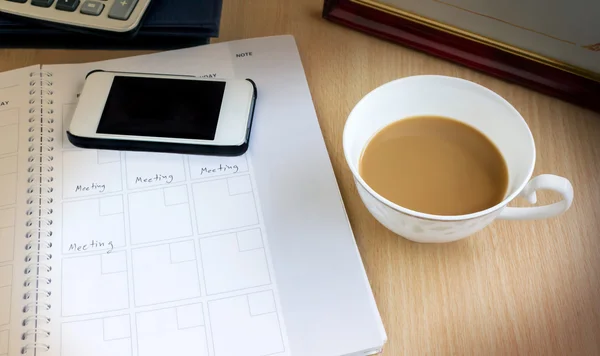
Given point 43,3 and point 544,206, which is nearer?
point 544,206

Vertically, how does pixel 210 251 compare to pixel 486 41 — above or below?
below

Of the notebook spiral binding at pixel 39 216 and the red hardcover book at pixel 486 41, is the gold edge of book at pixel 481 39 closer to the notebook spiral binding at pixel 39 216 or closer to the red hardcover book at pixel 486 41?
the red hardcover book at pixel 486 41

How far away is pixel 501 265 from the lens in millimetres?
351

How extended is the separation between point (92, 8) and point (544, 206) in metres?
0.36

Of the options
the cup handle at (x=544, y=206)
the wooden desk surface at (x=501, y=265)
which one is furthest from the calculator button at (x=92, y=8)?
the cup handle at (x=544, y=206)

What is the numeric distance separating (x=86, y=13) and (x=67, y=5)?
0.06 ft

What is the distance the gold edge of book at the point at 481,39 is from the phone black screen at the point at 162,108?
150 mm

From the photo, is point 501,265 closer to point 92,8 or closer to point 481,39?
point 481,39

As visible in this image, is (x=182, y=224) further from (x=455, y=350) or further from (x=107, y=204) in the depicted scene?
(x=455, y=350)

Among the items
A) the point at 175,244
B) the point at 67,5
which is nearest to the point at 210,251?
the point at 175,244

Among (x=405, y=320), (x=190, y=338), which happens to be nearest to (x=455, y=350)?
(x=405, y=320)

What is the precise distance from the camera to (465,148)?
1.18 feet

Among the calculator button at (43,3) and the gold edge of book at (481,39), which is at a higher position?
the gold edge of book at (481,39)

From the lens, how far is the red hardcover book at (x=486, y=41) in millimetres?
389
